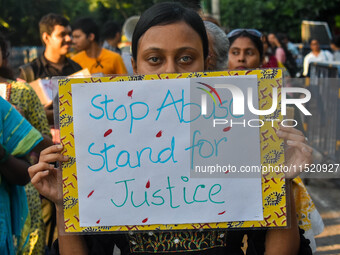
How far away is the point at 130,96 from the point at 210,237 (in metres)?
0.60

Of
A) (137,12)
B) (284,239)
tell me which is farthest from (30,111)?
(137,12)

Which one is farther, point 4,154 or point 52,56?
point 52,56

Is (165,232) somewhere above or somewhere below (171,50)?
below

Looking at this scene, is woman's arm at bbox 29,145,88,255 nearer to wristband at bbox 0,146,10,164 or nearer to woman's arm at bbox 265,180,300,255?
woman's arm at bbox 265,180,300,255

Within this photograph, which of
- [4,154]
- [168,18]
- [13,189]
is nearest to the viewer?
[168,18]

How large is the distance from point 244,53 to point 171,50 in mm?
2792

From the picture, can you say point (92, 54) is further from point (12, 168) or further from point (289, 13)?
point (289, 13)

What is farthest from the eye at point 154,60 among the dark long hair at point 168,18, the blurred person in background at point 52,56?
the blurred person in background at point 52,56

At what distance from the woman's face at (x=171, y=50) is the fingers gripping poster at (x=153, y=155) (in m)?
0.14

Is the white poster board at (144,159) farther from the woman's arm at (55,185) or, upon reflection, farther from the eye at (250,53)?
the eye at (250,53)

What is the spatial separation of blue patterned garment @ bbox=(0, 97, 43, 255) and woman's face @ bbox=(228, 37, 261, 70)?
2254 millimetres

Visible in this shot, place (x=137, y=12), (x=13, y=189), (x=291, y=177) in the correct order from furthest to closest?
(x=137, y=12), (x=13, y=189), (x=291, y=177)

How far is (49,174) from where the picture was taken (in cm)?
220

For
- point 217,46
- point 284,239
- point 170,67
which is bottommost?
point 284,239
